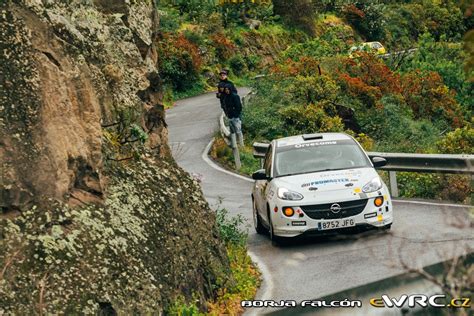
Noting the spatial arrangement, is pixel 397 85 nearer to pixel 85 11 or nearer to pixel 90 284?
pixel 85 11

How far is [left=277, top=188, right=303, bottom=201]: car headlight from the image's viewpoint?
14.6m

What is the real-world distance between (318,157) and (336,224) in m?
1.80

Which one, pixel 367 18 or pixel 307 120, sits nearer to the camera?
pixel 307 120

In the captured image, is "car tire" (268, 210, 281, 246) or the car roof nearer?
"car tire" (268, 210, 281, 246)

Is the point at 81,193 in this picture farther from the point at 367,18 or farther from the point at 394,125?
the point at 367,18

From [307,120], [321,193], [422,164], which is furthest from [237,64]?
[321,193]

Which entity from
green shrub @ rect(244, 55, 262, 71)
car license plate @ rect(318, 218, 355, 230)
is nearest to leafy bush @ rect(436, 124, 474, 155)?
car license plate @ rect(318, 218, 355, 230)

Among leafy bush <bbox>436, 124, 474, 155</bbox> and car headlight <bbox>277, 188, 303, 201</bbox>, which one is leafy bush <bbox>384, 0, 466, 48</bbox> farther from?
car headlight <bbox>277, 188, 303, 201</bbox>

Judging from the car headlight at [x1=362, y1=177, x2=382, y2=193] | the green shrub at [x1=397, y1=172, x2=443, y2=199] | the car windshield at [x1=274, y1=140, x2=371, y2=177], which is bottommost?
the green shrub at [x1=397, y1=172, x2=443, y2=199]

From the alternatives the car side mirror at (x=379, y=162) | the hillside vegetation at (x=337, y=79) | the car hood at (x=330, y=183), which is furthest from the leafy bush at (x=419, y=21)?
the car hood at (x=330, y=183)

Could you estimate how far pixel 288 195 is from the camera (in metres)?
14.7

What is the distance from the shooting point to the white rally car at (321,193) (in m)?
14.5

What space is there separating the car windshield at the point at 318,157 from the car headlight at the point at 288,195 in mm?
772

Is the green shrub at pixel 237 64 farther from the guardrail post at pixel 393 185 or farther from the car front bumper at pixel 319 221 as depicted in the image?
the car front bumper at pixel 319 221
